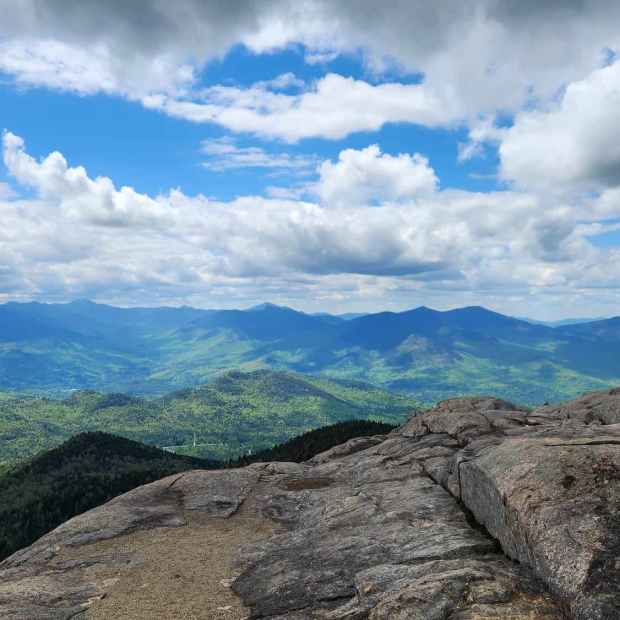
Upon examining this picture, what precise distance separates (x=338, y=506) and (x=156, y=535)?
14.0 m

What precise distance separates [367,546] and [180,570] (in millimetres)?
11718

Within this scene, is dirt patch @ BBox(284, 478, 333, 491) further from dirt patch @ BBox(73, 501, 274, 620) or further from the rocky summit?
dirt patch @ BBox(73, 501, 274, 620)

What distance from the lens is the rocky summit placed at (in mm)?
18250

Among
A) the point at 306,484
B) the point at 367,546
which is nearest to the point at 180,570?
the point at 367,546

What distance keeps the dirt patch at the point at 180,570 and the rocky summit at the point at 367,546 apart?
119mm

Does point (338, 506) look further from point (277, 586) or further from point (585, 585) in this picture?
point (585, 585)

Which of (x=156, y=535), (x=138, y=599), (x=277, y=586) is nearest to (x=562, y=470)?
(x=277, y=586)

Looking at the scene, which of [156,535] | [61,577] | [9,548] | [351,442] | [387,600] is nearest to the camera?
[387,600]

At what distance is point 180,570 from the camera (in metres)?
29.4

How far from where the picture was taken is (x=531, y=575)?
19422 mm

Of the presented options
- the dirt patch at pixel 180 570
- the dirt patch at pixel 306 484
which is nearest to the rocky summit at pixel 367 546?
the dirt patch at pixel 180 570

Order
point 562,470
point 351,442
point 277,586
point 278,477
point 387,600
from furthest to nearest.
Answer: point 351,442
point 278,477
point 277,586
point 562,470
point 387,600

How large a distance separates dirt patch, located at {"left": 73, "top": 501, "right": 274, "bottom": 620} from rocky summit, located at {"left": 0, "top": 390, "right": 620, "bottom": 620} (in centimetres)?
12

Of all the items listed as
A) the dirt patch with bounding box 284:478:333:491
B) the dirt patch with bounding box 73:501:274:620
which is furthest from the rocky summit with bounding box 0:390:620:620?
the dirt patch with bounding box 284:478:333:491
